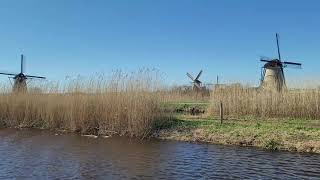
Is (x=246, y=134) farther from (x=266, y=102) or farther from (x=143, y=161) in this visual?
(x=266, y=102)

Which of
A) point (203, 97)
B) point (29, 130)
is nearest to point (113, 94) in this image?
point (29, 130)

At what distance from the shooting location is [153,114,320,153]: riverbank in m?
15.4

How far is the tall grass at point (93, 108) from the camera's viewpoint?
19.4 meters

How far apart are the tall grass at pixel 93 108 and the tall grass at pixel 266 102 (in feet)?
20.6

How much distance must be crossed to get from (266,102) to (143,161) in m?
12.2

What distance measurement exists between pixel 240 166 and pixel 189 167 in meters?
1.41

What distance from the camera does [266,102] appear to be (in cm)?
2381

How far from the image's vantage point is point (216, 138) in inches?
680

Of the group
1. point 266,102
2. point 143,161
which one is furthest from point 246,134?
point 266,102

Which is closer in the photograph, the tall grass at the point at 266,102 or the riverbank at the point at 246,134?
the riverbank at the point at 246,134

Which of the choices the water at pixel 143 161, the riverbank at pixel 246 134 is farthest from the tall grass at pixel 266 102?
the water at pixel 143 161

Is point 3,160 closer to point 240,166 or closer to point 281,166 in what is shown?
point 240,166

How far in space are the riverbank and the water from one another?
75cm

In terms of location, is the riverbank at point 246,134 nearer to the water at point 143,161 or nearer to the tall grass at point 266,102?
the water at point 143,161
